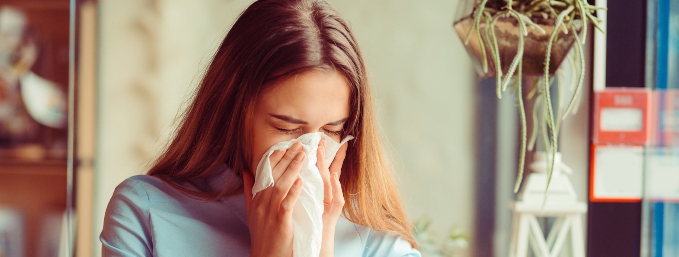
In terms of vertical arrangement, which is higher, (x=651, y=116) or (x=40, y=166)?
(x=651, y=116)

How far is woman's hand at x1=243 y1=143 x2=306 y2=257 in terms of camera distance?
1.13 m

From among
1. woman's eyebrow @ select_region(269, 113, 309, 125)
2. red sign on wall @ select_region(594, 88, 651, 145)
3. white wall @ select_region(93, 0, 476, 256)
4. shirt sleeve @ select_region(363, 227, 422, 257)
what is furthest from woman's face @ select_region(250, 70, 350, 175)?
white wall @ select_region(93, 0, 476, 256)

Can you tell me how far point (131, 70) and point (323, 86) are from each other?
173cm

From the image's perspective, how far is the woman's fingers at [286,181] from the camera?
3.74 feet

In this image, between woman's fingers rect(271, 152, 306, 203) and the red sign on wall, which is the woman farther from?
the red sign on wall

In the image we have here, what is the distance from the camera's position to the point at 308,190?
1.18 meters

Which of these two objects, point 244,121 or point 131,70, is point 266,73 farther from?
point 131,70

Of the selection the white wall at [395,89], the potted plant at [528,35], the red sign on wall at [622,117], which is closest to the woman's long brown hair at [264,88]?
the potted plant at [528,35]

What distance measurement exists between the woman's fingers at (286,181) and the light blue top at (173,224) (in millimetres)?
129

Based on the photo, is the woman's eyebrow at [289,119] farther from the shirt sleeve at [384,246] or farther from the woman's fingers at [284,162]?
the shirt sleeve at [384,246]

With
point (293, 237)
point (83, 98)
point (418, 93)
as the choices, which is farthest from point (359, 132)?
point (83, 98)

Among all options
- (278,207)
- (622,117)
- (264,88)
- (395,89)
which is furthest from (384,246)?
(395,89)

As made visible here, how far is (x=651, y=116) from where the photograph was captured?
6.95 ft

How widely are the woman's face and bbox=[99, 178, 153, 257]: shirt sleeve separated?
21cm
